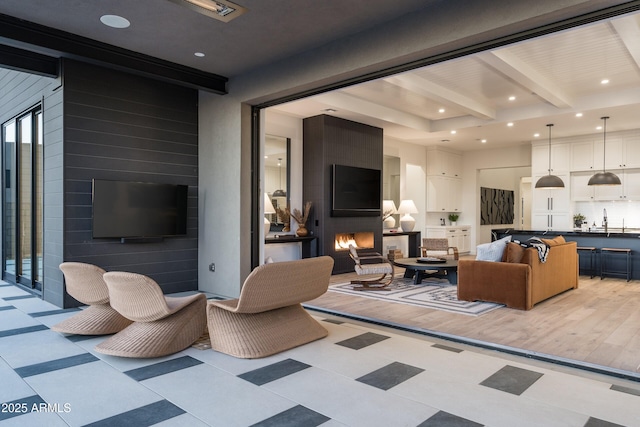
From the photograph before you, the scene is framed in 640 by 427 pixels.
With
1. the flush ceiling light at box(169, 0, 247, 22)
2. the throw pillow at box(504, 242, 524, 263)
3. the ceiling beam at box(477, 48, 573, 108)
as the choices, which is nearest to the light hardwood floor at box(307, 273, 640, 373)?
the throw pillow at box(504, 242, 524, 263)

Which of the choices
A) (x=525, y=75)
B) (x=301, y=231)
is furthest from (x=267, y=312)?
(x=525, y=75)

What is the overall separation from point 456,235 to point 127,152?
8.23 m

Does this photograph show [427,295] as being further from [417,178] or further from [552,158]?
[552,158]

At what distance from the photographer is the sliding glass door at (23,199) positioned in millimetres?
5566

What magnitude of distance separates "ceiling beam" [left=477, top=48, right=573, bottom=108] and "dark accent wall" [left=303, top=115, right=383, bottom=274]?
301 centimetres

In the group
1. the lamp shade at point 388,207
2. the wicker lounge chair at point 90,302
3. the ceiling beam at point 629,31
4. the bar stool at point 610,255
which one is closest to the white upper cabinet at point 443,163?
the lamp shade at point 388,207

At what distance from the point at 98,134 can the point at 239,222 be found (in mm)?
1942

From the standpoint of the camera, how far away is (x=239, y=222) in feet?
17.6

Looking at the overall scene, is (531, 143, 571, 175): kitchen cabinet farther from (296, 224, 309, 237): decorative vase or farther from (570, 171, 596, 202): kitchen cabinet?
(296, 224, 309, 237): decorative vase

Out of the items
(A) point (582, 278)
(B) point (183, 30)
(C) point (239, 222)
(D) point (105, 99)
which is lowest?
(A) point (582, 278)

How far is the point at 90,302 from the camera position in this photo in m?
3.76

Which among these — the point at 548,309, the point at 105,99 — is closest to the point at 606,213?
the point at 548,309

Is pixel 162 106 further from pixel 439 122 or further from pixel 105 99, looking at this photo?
pixel 439 122

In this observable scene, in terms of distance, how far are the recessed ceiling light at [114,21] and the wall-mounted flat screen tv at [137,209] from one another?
180 centimetres
